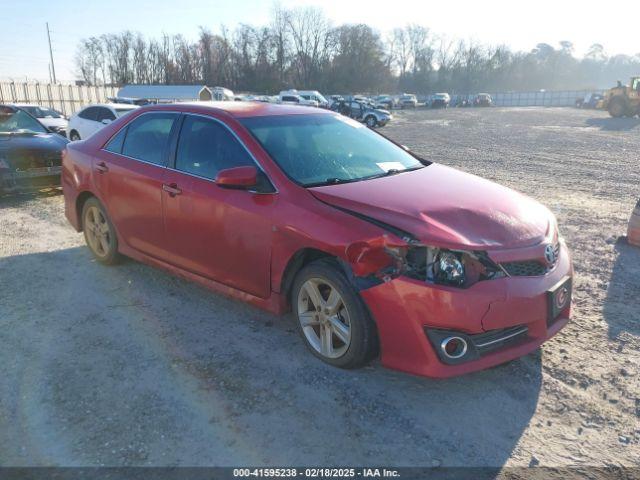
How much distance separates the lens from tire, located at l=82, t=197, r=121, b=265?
509cm

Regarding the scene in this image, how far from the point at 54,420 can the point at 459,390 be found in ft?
7.74

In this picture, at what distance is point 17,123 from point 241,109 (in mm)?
6830

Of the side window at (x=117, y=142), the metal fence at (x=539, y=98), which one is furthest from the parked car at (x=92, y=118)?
the metal fence at (x=539, y=98)

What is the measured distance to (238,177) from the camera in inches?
138

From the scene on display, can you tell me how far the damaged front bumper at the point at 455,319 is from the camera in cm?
286

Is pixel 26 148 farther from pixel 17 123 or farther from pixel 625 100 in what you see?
pixel 625 100

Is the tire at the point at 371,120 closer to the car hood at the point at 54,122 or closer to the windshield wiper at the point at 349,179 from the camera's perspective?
the car hood at the point at 54,122

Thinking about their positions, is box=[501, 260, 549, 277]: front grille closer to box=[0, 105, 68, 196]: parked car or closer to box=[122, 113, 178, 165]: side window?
box=[122, 113, 178, 165]: side window

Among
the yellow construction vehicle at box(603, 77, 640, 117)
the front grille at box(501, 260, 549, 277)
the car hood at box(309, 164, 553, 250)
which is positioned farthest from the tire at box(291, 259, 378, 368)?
the yellow construction vehicle at box(603, 77, 640, 117)

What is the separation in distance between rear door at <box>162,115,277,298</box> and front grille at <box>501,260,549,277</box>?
1545mm

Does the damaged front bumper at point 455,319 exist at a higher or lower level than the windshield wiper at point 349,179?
lower

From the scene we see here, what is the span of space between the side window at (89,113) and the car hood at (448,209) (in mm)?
12908

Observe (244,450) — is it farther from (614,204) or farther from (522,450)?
(614,204)

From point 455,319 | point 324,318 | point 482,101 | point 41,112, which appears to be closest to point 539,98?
point 482,101
